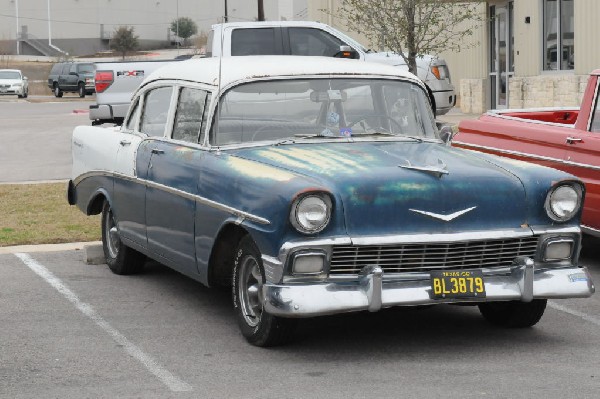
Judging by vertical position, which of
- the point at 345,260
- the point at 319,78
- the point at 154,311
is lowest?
the point at 154,311

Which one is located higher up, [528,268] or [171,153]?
[171,153]

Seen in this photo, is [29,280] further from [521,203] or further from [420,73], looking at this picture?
[420,73]

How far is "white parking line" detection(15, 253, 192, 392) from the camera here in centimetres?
632

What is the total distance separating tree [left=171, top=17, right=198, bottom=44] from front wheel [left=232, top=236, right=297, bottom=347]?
110 meters

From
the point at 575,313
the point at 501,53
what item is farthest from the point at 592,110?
the point at 501,53

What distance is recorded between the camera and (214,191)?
24.4ft

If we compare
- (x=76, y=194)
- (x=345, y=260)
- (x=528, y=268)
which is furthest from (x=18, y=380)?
(x=76, y=194)

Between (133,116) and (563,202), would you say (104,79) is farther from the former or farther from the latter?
(563,202)

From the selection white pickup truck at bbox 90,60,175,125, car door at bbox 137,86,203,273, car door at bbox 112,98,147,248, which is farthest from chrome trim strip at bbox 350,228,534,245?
white pickup truck at bbox 90,60,175,125

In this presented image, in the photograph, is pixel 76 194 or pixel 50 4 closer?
pixel 76 194

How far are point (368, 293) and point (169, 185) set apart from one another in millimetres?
2045

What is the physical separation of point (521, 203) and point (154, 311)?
266 centimetres

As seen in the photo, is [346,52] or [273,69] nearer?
[273,69]

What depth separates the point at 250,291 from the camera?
7.05 meters
